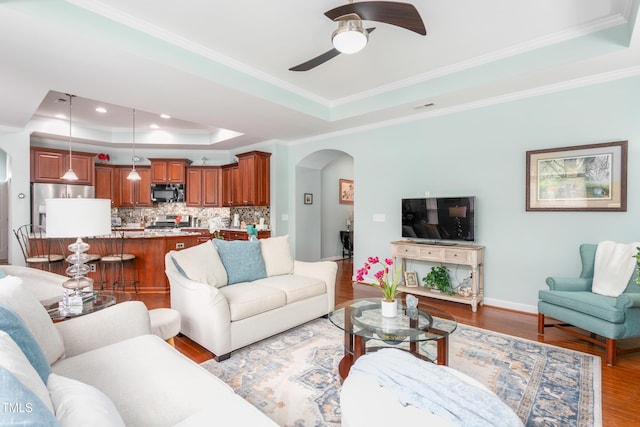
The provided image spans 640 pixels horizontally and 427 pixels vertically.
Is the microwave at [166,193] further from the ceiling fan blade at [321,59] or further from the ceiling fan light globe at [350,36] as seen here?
the ceiling fan light globe at [350,36]

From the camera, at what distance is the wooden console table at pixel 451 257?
13.1 feet

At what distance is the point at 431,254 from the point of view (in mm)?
4316

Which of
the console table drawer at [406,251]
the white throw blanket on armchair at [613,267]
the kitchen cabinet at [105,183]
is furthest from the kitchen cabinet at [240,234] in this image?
the white throw blanket on armchair at [613,267]

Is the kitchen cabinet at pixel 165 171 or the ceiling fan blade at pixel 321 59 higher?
the ceiling fan blade at pixel 321 59

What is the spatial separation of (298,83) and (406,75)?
4.57 feet

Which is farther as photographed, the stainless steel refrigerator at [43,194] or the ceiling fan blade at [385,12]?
the stainless steel refrigerator at [43,194]

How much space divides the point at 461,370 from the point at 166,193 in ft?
23.6

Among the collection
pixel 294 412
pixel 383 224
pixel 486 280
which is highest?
pixel 383 224

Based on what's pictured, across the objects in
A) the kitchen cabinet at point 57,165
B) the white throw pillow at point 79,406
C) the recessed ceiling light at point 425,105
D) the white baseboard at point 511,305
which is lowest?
the white baseboard at point 511,305

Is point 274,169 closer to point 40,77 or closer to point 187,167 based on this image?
point 187,167

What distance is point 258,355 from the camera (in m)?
2.73

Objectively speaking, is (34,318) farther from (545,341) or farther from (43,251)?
(43,251)

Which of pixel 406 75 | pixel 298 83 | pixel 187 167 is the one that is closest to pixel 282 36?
pixel 298 83

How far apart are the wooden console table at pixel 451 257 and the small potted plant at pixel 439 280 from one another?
3.5 inches
